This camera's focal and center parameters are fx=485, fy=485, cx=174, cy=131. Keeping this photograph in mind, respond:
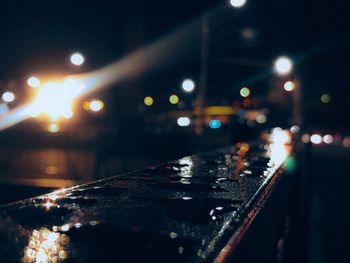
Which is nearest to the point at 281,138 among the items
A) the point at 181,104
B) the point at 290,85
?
the point at 290,85

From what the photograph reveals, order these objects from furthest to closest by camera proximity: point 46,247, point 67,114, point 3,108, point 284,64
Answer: point 3,108 → point 67,114 → point 284,64 → point 46,247

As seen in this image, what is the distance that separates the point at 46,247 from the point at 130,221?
466mm

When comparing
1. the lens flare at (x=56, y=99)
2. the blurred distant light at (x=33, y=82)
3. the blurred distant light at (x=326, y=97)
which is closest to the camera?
the lens flare at (x=56, y=99)

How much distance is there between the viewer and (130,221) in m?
1.83

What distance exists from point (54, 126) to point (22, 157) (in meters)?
10.6

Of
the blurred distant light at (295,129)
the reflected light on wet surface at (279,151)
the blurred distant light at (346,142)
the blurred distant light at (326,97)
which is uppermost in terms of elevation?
the blurred distant light at (326,97)

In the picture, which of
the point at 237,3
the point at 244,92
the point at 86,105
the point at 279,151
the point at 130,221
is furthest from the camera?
the point at 244,92

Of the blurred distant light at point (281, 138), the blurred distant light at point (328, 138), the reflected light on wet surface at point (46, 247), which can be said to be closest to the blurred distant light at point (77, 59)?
the blurred distant light at point (281, 138)

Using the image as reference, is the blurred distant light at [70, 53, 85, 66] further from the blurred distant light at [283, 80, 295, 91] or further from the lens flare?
the blurred distant light at [283, 80, 295, 91]

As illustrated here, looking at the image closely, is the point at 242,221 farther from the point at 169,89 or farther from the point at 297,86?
the point at 169,89

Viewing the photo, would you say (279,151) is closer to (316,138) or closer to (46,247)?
(46,247)

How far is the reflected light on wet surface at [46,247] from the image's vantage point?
131 cm

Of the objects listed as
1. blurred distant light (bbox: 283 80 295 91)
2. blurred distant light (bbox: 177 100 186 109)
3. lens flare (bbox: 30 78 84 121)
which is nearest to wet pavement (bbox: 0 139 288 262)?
blurred distant light (bbox: 283 80 295 91)

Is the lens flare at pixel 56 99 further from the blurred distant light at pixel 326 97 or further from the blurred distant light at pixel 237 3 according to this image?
the blurred distant light at pixel 326 97
